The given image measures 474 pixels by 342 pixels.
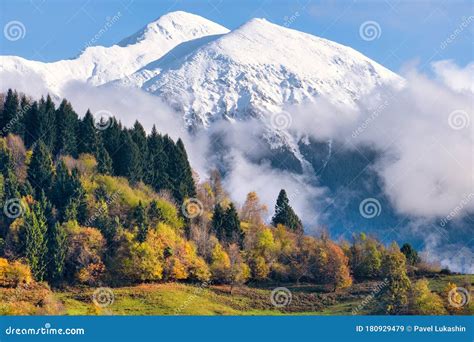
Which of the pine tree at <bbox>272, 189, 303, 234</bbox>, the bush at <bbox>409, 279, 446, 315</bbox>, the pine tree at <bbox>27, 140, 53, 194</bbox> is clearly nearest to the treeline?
the pine tree at <bbox>27, 140, 53, 194</bbox>

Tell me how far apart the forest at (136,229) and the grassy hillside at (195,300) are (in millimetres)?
1963

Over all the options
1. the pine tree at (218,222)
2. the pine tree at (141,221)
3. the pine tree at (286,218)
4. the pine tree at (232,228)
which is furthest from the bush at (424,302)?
the pine tree at (141,221)

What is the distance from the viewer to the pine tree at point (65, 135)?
130 m

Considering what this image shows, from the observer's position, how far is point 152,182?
133m

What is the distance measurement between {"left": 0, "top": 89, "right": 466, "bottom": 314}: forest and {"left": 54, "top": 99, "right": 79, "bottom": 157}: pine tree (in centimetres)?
18

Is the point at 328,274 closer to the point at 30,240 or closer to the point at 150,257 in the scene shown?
the point at 150,257

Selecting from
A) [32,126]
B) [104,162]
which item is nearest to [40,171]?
[104,162]

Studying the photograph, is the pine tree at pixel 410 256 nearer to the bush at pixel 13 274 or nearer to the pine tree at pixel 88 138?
the pine tree at pixel 88 138

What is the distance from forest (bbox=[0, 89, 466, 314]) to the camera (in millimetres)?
106125

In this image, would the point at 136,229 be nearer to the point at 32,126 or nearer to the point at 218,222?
the point at 218,222

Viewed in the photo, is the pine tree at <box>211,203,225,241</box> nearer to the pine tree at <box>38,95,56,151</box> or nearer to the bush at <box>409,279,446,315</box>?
the pine tree at <box>38,95,56,151</box>

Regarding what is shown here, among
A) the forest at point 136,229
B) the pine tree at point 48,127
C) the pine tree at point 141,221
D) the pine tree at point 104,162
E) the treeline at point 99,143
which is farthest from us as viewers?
the treeline at point 99,143

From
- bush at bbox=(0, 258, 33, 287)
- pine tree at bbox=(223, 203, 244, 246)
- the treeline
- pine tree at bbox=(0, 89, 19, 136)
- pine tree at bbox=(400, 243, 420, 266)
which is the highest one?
pine tree at bbox=(0, 89, 19, 136)

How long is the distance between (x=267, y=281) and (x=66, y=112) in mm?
42695
